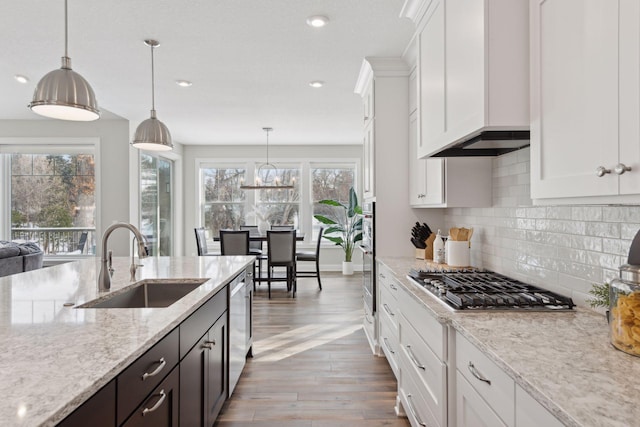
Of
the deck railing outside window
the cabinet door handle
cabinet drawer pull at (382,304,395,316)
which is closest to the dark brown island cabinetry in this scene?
cabinet drawer pull at (382,304,395,316)

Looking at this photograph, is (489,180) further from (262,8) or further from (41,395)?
(41,395)

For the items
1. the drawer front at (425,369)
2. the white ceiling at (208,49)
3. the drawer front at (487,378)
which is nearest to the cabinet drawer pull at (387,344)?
the drawer front at (425,369)

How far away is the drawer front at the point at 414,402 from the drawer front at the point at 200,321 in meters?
1.07

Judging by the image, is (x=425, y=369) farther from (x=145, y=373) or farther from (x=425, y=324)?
(x=145, y=373)

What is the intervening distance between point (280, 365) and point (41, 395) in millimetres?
2495

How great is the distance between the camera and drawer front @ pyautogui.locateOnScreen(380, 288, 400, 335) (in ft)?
8.36

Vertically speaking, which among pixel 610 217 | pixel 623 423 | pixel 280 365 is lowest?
pixel 280 365

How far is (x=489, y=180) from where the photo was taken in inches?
101

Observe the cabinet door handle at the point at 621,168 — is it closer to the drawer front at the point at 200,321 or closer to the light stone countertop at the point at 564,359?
the light stone countertop at the point at 564,359

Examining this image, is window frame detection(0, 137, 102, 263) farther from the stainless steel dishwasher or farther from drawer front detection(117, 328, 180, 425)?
drawer front detection(117, 328, 180, 425)

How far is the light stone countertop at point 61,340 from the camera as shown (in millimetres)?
824

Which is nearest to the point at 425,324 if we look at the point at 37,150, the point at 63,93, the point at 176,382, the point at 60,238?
the point at 176,382

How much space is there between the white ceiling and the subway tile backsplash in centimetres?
139

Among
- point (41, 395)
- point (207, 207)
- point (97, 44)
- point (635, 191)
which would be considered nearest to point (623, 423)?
point (635, 191)
